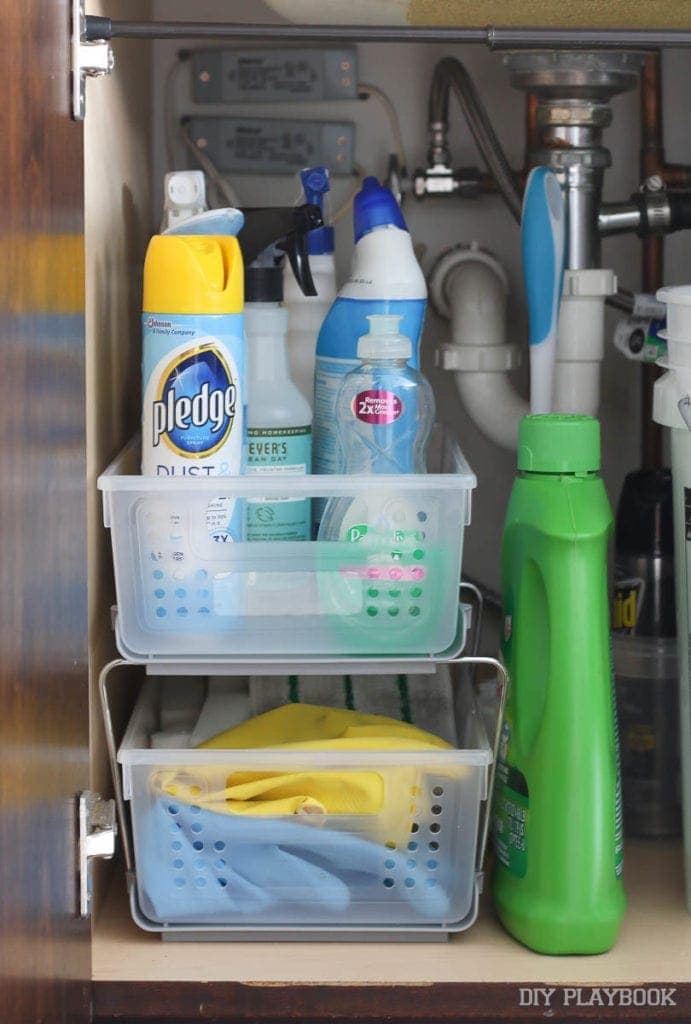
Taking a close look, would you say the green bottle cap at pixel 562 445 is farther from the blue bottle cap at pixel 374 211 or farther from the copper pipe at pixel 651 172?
the copper pipe at pixel 651 172

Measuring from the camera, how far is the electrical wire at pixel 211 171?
1.38 metres

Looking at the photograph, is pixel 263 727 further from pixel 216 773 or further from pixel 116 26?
pixel 116 26

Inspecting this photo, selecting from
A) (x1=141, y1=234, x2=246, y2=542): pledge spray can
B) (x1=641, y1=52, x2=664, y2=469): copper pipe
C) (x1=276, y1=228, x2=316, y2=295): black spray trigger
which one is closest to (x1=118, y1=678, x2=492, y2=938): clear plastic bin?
(x1=141, y1=234, x2=246, y2=542): pledge spray can

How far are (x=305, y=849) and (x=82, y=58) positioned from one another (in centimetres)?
56

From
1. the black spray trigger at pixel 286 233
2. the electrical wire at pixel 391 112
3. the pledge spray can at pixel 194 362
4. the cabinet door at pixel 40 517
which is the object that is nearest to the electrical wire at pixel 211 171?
the electrical wire at pixel 391 112

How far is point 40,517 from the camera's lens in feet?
2.54

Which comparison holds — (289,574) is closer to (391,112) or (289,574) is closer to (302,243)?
(302,243)

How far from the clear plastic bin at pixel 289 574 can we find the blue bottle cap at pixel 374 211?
0.76 ft

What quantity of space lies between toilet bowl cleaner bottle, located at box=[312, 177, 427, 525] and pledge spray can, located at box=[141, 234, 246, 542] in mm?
117

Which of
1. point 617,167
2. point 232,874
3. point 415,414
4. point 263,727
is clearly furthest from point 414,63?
point 232,874

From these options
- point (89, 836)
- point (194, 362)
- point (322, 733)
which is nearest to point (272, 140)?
point (194, 362)

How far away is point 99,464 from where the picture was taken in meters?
1.03

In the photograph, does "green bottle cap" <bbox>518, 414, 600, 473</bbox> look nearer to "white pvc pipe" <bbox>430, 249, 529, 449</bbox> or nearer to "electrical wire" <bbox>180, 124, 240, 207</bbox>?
"white pvc pipe" <bbox>430, 249, 529, 449</bbox>

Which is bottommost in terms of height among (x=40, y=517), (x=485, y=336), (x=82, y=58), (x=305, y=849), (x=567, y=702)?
(x=305, y=849)
